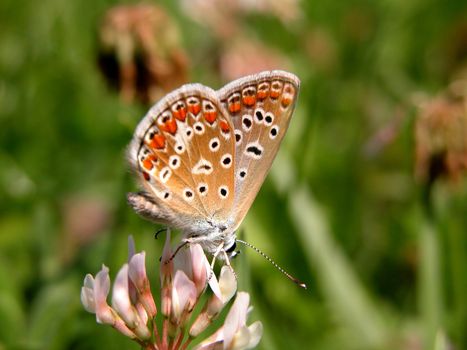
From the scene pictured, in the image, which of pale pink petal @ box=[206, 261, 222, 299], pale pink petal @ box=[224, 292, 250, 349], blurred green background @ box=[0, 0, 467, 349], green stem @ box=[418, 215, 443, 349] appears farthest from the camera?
blurred green background @ box=[0, 0, 467, 349]

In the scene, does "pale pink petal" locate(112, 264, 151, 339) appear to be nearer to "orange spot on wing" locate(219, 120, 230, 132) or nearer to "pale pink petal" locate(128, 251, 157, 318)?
"pale pink petal" locate(128, 251, 157, 318)

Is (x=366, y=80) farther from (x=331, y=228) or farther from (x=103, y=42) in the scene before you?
(x=103, y=42)

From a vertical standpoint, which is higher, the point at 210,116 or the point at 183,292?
the point at 210,116

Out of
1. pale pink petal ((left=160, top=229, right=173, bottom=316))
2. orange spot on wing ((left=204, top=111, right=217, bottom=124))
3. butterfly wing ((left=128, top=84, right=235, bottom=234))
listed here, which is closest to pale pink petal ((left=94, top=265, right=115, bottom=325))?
pale pink petal ((left=160, top=229, right=173, bottom=316))

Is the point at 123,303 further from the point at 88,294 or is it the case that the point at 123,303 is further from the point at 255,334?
the point at 255,334

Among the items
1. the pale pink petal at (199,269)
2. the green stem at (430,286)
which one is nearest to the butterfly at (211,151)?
the pale pink petal at (199,269)

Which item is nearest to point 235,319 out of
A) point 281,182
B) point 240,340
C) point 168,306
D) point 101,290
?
point 240,340
